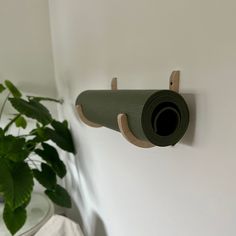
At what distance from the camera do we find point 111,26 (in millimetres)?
931

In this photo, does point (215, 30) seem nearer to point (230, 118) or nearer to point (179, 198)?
point (230, 118)

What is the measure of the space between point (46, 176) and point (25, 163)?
0.21 meters

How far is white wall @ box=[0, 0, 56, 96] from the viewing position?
1888mm

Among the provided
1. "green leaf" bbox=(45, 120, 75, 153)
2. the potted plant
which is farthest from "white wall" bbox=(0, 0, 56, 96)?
"green leaf" bbox=(45, 120, 75, 153)

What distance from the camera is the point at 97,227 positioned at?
1.44 metres

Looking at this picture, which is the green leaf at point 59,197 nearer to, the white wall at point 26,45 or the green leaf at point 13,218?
the green leaf at point 13,218

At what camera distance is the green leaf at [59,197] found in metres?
1.57

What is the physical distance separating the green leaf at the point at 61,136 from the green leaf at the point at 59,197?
0.85ft

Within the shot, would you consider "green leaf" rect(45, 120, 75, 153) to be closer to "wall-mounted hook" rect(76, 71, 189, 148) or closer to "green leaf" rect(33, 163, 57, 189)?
"green leaf" rect(33, 163, 57, 189)

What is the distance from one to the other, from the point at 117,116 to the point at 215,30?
0.93 ft

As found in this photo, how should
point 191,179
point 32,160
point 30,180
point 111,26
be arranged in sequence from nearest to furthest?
point 191,179 → point 111,26 → point 30,180 → point 32,160

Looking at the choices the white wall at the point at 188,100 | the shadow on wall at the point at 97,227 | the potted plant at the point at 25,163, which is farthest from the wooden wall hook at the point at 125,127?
the shadow on wall at the point at 97,227

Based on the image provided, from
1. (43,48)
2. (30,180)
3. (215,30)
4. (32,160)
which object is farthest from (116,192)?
(43,48)

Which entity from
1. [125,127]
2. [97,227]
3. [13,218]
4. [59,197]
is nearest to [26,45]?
[59,197]
